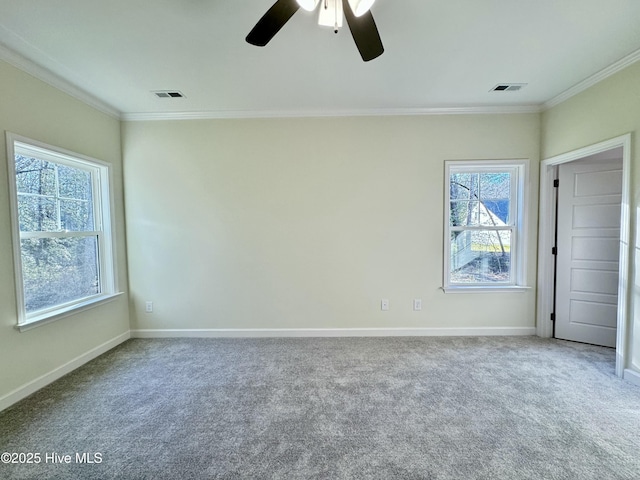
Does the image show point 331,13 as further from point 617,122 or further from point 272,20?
point 617,122

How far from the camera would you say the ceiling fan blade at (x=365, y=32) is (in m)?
1.36

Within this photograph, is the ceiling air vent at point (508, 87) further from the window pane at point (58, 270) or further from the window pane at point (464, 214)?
the window pane at point (58, 270)

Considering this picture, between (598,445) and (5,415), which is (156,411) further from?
(598,445)

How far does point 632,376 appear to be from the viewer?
7.17ft

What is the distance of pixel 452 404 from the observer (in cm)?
196

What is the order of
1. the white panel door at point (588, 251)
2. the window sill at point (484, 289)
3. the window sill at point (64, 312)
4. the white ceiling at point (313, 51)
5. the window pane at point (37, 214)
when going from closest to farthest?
the white ceiling at point (313, 51)
the window sill at point (64, 312)
the window pane at point (37, 214)
the white panel door at point (588, 251)
the window sill at point (484, 289)

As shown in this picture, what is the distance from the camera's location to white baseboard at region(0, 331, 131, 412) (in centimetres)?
198

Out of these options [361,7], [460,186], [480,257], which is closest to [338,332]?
[480,257]

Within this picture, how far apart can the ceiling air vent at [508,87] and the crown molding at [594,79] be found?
52 centimetres

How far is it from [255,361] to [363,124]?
2.89 metres

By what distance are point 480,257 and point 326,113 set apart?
2589 millimetres

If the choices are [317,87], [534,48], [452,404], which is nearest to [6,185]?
[317,87]

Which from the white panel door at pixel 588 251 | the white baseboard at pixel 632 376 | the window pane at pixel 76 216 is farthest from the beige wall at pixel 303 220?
the white baseboard at pixel 632 376

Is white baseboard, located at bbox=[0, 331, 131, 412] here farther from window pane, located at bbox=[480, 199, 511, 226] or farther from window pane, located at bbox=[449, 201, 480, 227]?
window pane, located at bbox=[480, 199, 511, 226]
